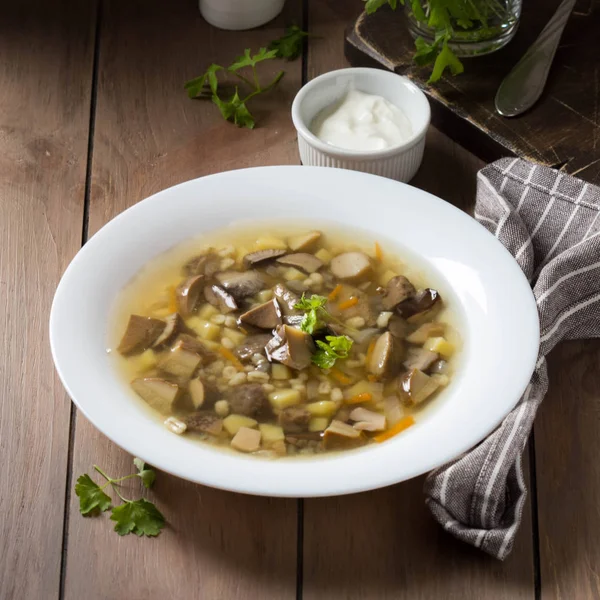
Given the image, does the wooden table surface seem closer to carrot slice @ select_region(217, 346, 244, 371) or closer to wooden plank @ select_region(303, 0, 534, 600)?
wooden plank @ select_region(303, 0, 534, 600)

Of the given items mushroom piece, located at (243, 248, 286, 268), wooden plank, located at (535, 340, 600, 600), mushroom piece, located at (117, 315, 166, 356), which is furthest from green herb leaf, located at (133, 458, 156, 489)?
wooden plank, located at (535, 340, 600, 600)

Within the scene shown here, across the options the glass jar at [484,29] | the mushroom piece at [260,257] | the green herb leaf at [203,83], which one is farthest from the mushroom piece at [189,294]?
the glass jar at [484,29]

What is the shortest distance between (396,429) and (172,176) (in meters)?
1.15

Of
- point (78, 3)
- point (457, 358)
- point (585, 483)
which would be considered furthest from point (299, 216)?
point (78, 3)

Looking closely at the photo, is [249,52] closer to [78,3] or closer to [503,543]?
[78,3]

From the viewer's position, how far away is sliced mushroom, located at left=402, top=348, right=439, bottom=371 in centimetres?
216

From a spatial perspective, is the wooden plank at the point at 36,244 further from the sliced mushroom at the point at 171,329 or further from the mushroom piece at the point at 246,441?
the mushroom piece at the point at 246,441

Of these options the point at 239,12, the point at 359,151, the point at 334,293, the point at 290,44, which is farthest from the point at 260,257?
the point at 239,12

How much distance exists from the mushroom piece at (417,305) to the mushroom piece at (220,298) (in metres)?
0.39

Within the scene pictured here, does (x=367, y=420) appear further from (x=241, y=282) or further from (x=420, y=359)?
(x=241, y=282)

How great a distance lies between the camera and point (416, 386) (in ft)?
6.91

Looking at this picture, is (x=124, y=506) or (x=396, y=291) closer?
(x=124, y=506)

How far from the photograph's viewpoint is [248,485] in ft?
6.00

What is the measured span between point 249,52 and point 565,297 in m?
1.24
